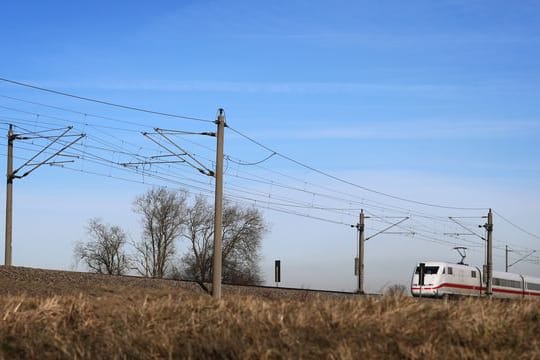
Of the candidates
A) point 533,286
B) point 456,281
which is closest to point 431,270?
point 456,281

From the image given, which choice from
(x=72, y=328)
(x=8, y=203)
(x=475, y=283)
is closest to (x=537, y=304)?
(x=72, y=328)

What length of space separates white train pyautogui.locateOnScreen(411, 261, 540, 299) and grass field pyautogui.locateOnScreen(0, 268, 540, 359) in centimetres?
3954

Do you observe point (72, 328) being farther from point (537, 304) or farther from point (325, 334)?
point (537, 304)

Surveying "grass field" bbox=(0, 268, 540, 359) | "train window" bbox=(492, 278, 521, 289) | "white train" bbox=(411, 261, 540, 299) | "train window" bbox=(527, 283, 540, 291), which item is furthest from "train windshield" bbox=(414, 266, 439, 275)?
"grass field" bbox=(0, 268, 540, 359)

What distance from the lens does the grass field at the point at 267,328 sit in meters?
A: 8.45

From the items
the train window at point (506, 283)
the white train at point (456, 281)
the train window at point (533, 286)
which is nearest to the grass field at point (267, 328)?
the white train at point (456, 281)

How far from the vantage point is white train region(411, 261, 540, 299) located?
5403 centimetres

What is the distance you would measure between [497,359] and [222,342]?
3208 mm

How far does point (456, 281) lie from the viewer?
56.2 meters

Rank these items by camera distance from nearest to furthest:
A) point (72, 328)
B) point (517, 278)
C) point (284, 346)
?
point (284, 346)
point (72, 328)
point (517, 278)

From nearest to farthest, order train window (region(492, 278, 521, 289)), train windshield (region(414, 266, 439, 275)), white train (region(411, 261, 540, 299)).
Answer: white train (region(411, 261, 540, 299)), train windshield (region(414, 266, 439, 275)), train window (region(492, 278, 521, 289))

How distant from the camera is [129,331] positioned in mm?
10070

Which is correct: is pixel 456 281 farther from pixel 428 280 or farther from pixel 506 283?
pixel 506 283

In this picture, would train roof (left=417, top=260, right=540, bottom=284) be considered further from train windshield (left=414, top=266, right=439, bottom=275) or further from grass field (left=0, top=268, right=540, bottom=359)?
grass field (left=0, top=268, right=540, bottom=359)
